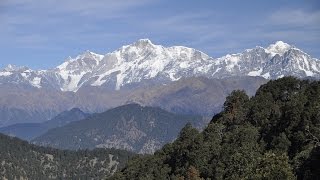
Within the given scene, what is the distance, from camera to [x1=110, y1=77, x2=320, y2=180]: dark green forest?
88438mm

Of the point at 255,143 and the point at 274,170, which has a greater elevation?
the point at 255,143

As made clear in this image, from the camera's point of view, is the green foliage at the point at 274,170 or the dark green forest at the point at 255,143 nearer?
the green foliage at the point at 274,170

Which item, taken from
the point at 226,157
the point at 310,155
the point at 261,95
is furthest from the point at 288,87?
the point at 310,155

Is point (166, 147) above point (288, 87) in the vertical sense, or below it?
below

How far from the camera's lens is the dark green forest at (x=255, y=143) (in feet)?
290

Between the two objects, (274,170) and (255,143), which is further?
(255,143)

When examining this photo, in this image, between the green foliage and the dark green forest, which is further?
the dark green forest

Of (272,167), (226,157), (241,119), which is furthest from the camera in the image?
(241,119)

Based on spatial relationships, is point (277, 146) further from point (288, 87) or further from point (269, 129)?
point (288, 87)

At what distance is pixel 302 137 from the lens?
11200 cm

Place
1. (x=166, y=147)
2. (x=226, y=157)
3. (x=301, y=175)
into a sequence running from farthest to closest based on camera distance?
(x=166, y=147)
(x=226, y=157)
(x=301, y=175)

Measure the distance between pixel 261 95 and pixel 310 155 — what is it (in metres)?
72.0

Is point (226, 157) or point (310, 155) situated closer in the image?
point (310, 155)

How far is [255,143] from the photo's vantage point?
4899 inches
